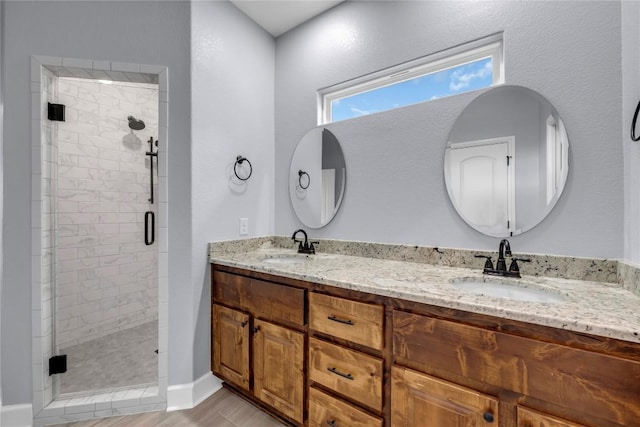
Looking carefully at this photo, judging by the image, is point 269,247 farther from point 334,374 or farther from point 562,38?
point 562,38

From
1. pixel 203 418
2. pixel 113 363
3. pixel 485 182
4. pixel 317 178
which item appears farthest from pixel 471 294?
pixel 113 363

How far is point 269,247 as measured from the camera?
2.34 metres

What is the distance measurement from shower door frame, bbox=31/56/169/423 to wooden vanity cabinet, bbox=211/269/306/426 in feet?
1.12

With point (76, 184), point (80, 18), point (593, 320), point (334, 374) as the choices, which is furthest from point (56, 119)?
point (593, 320)

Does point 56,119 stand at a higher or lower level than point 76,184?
higher

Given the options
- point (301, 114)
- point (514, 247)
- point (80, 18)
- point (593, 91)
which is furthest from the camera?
point (301, 114)

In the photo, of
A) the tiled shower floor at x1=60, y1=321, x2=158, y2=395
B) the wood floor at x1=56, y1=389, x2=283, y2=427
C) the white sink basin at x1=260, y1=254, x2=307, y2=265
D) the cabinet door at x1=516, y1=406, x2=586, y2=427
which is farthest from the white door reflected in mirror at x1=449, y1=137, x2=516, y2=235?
the tiled shower floor at x1=60, y1=321, x2=158, y2=395

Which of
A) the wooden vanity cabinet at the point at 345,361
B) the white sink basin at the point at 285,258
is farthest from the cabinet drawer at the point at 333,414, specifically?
the white sink basin at the point at 285,258

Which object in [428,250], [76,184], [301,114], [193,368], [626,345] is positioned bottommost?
[193,368]

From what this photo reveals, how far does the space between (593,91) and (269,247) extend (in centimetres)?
221

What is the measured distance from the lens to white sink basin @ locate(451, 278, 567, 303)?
119cm

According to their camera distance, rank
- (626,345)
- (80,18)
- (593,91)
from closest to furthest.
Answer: (626,345) → (593,91) → (80,18)

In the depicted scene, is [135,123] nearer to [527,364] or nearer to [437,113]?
[437,113]

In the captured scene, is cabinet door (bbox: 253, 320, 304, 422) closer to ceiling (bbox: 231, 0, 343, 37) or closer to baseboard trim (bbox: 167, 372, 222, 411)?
baseboard trim (bbox: 167, 372, 222, 411)
